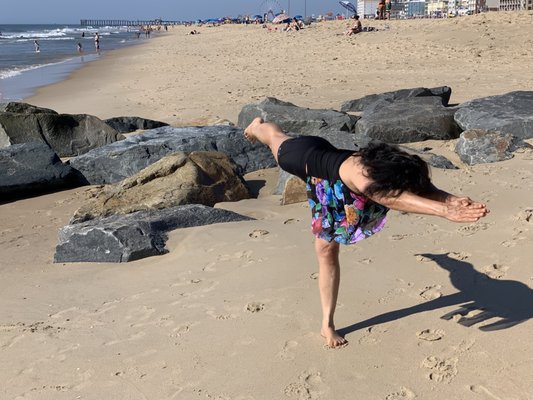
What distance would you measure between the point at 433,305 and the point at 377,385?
33.2 inches

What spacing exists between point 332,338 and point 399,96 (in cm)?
728

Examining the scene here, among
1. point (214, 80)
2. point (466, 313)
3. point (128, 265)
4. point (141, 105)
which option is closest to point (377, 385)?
point (466, 313)

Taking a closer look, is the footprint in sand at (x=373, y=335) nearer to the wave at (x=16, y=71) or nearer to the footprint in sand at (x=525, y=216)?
the footprint in sand at (x=525, y=216)

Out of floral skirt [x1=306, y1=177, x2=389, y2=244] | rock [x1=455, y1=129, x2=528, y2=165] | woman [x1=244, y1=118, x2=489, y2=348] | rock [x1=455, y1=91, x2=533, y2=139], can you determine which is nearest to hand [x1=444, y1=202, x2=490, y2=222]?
woman [x1=244, y1=118, x2=489, y2=348]

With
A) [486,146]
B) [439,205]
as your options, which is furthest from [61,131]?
[439,205]

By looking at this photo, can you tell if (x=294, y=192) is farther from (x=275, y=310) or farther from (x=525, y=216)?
(x=275, y=310)

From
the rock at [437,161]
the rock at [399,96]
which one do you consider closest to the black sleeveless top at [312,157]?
the rock at [437,161]

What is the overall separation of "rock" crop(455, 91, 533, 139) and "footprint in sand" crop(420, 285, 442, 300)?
4180 millimetres

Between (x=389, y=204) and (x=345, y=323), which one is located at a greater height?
(x=389, y=204)

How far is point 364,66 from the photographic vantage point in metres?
17.6

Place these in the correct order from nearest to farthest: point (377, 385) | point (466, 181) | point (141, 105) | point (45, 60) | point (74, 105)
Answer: point (377, 385)
point (466, 181)
point (141, 105)
point (74, 105)
point (45, 60)

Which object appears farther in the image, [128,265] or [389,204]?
[128,265]

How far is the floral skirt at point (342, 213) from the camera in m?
2.82

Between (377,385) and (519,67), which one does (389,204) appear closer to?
(377,385)
